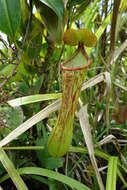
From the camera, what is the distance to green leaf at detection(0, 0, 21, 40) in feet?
2.12

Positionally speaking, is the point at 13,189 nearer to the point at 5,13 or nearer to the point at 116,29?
the point at 5,13

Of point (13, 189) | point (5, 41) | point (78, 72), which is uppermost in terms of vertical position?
point (5, 41)

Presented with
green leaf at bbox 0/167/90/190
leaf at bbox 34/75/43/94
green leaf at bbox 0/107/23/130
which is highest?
leaf at bbox 34/75/43/94

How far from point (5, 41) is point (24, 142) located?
43cm

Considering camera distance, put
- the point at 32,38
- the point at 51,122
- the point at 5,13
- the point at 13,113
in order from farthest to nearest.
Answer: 1. the point at 51,122
2. the point at 32,38
3. the point at 13,113
4. the point at 5,13

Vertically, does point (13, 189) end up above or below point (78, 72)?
below

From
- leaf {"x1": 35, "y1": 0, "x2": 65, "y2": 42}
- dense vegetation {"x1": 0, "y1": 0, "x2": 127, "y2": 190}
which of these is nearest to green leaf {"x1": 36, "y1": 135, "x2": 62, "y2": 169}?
dense vegetation {"x1": 0, "y1": 0, "x2": 127, "y2": 190}

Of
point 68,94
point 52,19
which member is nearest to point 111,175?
point 68,94

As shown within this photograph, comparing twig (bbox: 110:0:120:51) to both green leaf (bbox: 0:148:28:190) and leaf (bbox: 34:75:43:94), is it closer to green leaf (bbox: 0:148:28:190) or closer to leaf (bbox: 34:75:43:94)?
leaf (bbox: 34:75:43:94)

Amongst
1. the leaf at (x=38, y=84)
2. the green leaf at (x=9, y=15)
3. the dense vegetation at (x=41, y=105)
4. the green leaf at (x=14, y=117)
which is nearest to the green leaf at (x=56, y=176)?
the dense vegetation at (x=41, y=105)

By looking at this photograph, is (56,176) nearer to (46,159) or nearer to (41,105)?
(46,159)

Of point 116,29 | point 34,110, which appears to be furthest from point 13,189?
point 116,29

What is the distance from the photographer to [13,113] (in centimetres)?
77

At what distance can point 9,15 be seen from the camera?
0.66 metres
